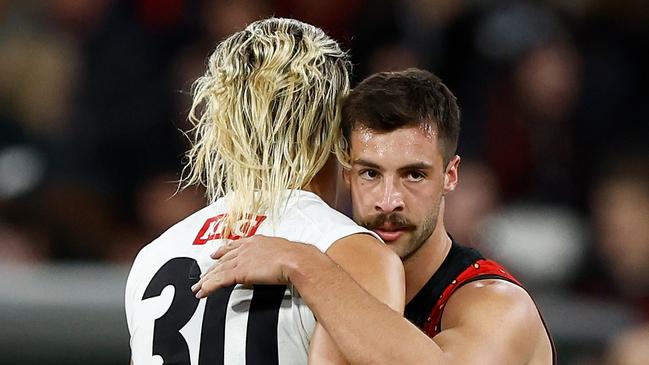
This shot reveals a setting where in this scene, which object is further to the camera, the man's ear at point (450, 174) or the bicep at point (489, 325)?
the man's ear at point (450, 174)

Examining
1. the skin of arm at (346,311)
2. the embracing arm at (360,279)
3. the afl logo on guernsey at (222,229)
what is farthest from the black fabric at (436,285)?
the afl logo on guernsey at (222,229)

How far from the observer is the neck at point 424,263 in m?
4.12

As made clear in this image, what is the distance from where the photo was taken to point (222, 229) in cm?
Answer: 361

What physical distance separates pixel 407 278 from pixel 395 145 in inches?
20.3

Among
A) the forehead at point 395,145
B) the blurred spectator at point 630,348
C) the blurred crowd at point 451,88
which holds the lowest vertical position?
the blurred spectator at point 630,348

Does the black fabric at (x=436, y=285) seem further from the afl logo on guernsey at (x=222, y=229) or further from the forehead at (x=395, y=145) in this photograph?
the afl logo on guernsey at (x=222, y=229)

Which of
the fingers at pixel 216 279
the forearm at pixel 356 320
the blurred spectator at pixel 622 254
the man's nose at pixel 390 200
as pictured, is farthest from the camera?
the blurred spectator at pixel 622 254

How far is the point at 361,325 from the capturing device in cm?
326

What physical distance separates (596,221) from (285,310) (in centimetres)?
458

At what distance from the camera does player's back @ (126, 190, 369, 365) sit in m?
3.43

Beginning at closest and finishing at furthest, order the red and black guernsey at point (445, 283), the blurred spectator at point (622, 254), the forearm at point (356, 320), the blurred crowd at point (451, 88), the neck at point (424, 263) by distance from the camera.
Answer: the forearm at point (356, 320)
the red and black guernsey at point (445, 283)
the neck at point (424, 263)
the blurred spectator at point (622, 254)
the blurred crowd at point (451, 88)

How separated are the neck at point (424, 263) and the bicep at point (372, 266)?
694 mm

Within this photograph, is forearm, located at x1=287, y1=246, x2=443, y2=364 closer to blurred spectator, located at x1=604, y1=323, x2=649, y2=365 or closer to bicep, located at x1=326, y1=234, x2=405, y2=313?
bicep, located at x1=326, y1=234, x2=405, y2=313

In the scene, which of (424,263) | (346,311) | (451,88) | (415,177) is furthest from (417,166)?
(451,88)
